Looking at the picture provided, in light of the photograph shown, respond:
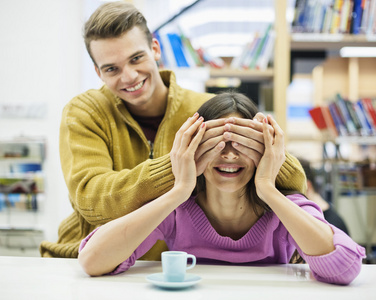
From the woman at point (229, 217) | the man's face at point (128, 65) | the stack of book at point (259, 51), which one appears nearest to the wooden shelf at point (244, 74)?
the stack of book at point (259, 51)

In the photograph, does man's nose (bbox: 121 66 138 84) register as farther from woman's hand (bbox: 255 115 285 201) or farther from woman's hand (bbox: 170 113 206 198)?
woman's hand (bbox: 255 115 285 201)

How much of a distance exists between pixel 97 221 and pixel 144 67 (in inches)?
22.7

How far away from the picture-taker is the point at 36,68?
3398 mm

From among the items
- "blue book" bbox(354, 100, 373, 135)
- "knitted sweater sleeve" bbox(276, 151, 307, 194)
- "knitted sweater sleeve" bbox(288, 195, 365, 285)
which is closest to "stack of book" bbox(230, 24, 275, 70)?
"blue book" bbox(354, 100, 373, 135)

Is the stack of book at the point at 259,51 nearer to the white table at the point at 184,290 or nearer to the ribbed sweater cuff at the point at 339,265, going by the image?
the white table at the point at 184,290

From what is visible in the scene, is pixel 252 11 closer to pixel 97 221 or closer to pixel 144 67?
pixel 144 67

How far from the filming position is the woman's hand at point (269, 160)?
4.18ft

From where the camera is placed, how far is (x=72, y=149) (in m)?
1.57

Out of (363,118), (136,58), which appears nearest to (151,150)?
(136,58)

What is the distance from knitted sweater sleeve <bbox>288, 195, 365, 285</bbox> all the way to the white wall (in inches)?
101

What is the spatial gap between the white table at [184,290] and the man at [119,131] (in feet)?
0.76

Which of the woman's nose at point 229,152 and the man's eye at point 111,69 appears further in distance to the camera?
the man's eye at point 111,69

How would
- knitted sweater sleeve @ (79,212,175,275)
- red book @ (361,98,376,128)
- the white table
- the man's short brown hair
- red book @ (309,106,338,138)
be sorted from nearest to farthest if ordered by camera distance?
the white table
knitted sweater sleeve @ (79,212,175,275)
the man's short brown hair
red book @ (361,98,376,128)
red book @ (309,106,338,138)

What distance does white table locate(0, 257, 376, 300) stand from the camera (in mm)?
1022
